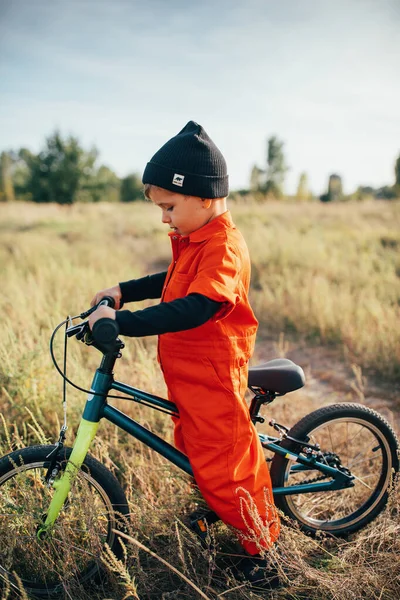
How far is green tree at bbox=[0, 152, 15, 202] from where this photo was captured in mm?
44375

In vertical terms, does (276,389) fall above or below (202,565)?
above

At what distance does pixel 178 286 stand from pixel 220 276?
0.81ft

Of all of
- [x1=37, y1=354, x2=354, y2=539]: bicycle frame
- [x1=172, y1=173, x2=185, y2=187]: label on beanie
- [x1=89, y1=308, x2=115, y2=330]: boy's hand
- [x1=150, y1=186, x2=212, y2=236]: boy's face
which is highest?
[x1=172, y1=173, x2=185, y2=187]: label on beanie

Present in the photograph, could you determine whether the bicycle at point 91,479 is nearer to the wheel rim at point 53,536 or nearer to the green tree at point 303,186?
the wheel rim at point 53,536

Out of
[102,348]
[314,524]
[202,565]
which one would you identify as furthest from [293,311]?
[102,348]

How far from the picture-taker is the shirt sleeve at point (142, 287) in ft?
6.83

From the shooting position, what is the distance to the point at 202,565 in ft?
6.73

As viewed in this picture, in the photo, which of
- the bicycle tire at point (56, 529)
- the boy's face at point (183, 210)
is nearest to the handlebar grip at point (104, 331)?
the boy's face at point (183, 210)

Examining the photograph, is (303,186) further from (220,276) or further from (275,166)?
(220,276)

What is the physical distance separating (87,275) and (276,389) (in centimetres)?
475

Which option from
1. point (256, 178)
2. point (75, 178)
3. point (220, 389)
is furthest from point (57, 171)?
point (220, 389)

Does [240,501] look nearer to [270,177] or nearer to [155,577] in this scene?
[155,577]

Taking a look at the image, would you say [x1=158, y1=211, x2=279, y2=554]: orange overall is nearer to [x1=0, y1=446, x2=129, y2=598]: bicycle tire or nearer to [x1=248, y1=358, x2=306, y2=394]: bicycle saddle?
[x1=248, y1=358, x2=306, y2=394]: bicycle saddle

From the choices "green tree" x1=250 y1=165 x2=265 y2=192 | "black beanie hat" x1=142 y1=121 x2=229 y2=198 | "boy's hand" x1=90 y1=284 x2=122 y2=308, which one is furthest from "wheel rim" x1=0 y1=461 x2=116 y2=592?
"green tree" x1=250 y1=165 x2=265 y2=192
